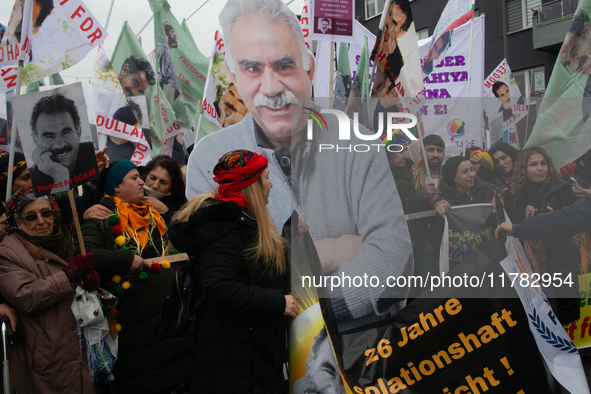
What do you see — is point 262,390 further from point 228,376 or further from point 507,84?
point 507,84

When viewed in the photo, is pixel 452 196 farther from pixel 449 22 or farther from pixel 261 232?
pixel 449 22

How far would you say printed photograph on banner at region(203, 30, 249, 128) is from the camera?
437cm

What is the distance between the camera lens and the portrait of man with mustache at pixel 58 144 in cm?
286

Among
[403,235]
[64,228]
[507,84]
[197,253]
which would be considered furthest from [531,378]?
[507,84]

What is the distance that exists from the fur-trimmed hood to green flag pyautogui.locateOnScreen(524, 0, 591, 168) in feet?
4.53

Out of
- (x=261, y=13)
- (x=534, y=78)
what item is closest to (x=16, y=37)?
(x=261, y=13)

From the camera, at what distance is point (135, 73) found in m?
6.42

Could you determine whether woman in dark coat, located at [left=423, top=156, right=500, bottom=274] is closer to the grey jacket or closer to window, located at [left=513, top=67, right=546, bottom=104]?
the grey jacket

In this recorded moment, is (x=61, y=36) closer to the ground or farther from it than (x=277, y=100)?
farther from it

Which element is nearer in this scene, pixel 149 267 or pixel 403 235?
pixel 403 235

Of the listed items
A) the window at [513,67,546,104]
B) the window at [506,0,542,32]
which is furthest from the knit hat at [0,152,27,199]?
the window at [506,0,542,32]

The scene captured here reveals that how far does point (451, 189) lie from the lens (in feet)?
6.86

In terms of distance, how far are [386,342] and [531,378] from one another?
589mm

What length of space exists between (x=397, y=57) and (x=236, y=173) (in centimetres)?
176
